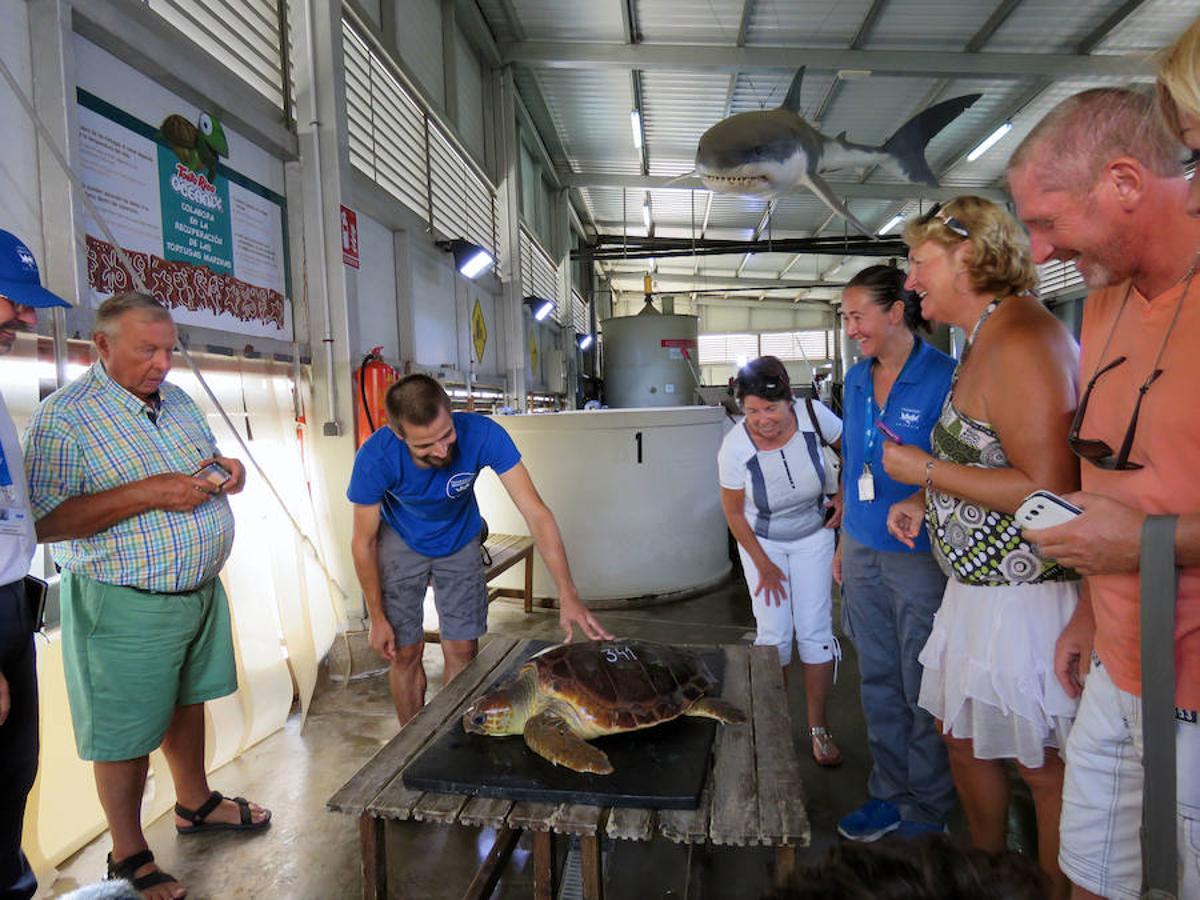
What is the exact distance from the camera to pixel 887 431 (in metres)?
1.91

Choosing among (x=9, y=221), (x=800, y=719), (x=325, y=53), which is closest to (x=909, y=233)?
(x=800, y=719)

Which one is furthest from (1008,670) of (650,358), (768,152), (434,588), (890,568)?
(650,358)

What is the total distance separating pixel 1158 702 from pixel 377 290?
471 cm

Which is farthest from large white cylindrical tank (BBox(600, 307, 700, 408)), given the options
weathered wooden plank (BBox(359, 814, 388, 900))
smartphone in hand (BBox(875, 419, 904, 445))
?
weathered wooden plank (BBox(359, 814, 388, 900))

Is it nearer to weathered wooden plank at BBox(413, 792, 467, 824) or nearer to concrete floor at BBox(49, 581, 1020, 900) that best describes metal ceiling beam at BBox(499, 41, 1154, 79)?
concrete floor at BBox(49, 581, 1020, 900)

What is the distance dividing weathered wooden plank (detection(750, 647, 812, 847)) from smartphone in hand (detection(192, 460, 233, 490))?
66.6 inches

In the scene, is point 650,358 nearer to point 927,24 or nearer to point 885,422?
point 927,24

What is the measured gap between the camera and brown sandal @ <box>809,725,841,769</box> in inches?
103

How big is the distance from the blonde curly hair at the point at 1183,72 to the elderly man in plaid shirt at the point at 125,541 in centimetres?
228

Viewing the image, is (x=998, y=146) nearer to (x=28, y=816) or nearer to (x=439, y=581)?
(x=439, y=581)

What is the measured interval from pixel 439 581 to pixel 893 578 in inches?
65.3

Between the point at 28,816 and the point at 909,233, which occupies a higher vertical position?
the point at 909,233

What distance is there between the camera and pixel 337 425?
12.9 feet

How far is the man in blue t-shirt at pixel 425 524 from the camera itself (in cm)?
227
